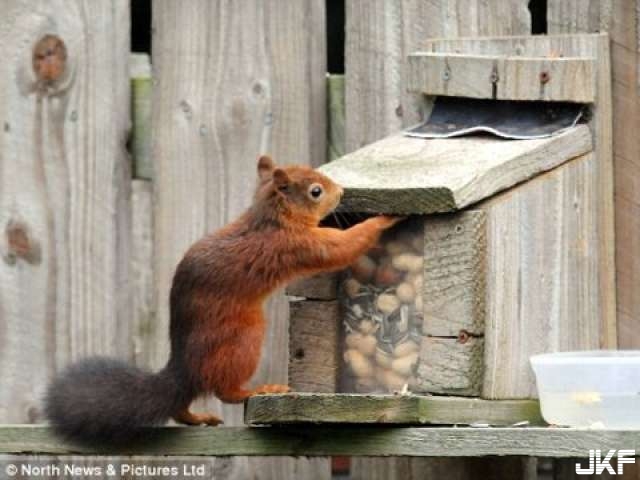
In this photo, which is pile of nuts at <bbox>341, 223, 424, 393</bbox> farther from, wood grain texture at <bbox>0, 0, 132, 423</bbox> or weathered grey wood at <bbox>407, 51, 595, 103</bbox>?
wood grain texture at <bbox>0, 0, 132, 423</bbox>

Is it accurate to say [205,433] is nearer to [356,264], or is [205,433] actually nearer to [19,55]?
[356,264]

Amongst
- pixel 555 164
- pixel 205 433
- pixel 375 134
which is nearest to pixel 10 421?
pixel 205 433

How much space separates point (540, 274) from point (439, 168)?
0.34m

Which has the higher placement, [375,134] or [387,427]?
[375,134]

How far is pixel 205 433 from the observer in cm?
420

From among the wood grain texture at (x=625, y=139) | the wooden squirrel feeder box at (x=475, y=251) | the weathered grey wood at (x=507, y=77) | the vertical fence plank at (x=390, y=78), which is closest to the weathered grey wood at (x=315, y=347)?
the wooden squirrel feeder box at (x=475, y=251)

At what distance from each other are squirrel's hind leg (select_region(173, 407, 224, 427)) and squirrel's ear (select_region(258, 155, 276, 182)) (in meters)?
0.54

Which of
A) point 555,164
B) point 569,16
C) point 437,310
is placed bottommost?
point 437,310

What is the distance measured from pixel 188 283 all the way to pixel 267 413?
16.6 inches

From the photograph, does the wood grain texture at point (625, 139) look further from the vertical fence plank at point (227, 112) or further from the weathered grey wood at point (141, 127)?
the weathered grey wood at point (141, 127)

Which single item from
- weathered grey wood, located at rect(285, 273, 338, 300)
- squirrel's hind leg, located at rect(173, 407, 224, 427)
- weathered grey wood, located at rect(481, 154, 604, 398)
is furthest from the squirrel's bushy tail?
weathered grey wood, located at rect(481, 154, 604, 398)

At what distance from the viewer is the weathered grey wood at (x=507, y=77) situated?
15.1 ft

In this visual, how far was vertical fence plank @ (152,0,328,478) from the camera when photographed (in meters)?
4.83

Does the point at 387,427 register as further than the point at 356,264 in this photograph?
No
